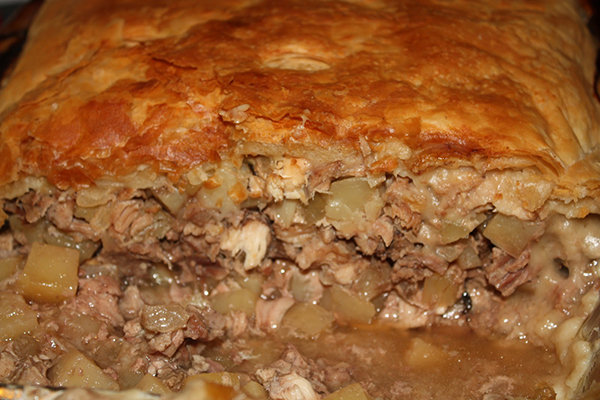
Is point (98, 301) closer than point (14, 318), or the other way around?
point (14, 318)

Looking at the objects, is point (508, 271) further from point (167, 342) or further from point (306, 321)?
point (167, 342)

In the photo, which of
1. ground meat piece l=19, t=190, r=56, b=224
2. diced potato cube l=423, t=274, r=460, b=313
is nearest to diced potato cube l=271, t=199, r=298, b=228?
diced potato cube l=423, t=274, r=460, b=313

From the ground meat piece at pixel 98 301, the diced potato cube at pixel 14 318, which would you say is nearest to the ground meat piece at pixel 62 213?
the ground meat piece at pixel 98 301

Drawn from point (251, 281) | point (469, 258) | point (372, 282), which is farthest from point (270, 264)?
point (469, 258)

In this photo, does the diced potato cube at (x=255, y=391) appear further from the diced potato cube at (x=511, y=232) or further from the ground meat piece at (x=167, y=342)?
the diced potato cube at (x=511, y=232)

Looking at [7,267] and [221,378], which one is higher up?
[7,267]

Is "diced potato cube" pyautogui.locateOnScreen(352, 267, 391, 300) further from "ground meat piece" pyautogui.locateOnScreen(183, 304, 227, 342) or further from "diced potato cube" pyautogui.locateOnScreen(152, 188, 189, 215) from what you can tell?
"diced potato cube" pyautogui.locateOnScreen(152, 188, 189, 215)
